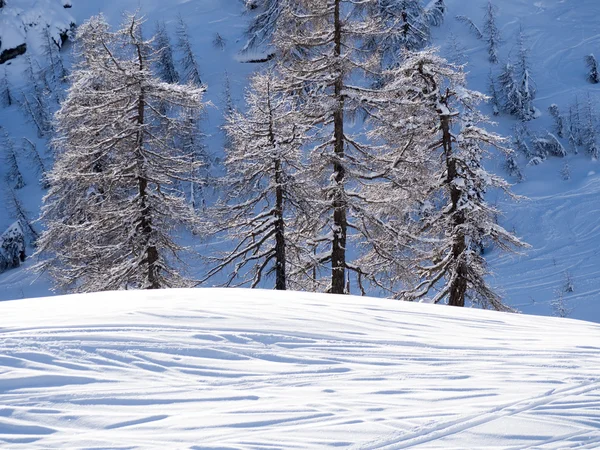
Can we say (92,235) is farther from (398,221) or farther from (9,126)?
(9,126)

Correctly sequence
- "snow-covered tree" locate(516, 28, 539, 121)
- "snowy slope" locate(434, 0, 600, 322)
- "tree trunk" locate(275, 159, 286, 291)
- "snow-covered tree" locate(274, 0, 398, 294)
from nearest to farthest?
"tree trunk" locate(275, 159, 286, 291) → "snow-covered tree" locate(274, 0, 398, 294) → "snowy slope" locate(434, 0, 600, 322) → "snow-covered tree" locate(516, 28, 539, 121)

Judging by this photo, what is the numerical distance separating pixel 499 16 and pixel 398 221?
32682 millimetres

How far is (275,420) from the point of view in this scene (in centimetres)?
332

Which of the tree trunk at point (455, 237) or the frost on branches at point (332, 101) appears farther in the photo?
the tree trunk at point (455, 237)

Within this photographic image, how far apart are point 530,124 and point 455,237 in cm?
2090

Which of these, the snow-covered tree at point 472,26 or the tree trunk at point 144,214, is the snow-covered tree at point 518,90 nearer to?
the snow-covered tree at point 472,26

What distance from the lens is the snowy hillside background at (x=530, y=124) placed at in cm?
2003

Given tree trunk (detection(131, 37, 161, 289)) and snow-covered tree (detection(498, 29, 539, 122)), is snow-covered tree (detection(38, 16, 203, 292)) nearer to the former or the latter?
tree trunk (detection(131, 37, 161, 289))

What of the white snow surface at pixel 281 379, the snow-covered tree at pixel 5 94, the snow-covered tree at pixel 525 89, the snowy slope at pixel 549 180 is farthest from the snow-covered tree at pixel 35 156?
the snow-covered tree at pixel 525 89

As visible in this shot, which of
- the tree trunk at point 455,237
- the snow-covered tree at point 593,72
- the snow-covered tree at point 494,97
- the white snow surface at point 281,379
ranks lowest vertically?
the white snow surface at point 281,379

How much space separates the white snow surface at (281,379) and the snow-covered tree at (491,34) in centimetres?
3176

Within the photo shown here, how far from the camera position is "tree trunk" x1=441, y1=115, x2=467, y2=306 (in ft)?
39.0

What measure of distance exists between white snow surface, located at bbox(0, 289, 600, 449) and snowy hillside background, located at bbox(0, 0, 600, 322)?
1177 centimetres

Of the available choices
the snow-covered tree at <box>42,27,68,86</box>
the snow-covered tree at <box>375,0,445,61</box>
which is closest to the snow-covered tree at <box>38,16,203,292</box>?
the snow-covered tree at <box>375,0,445,61</box>
